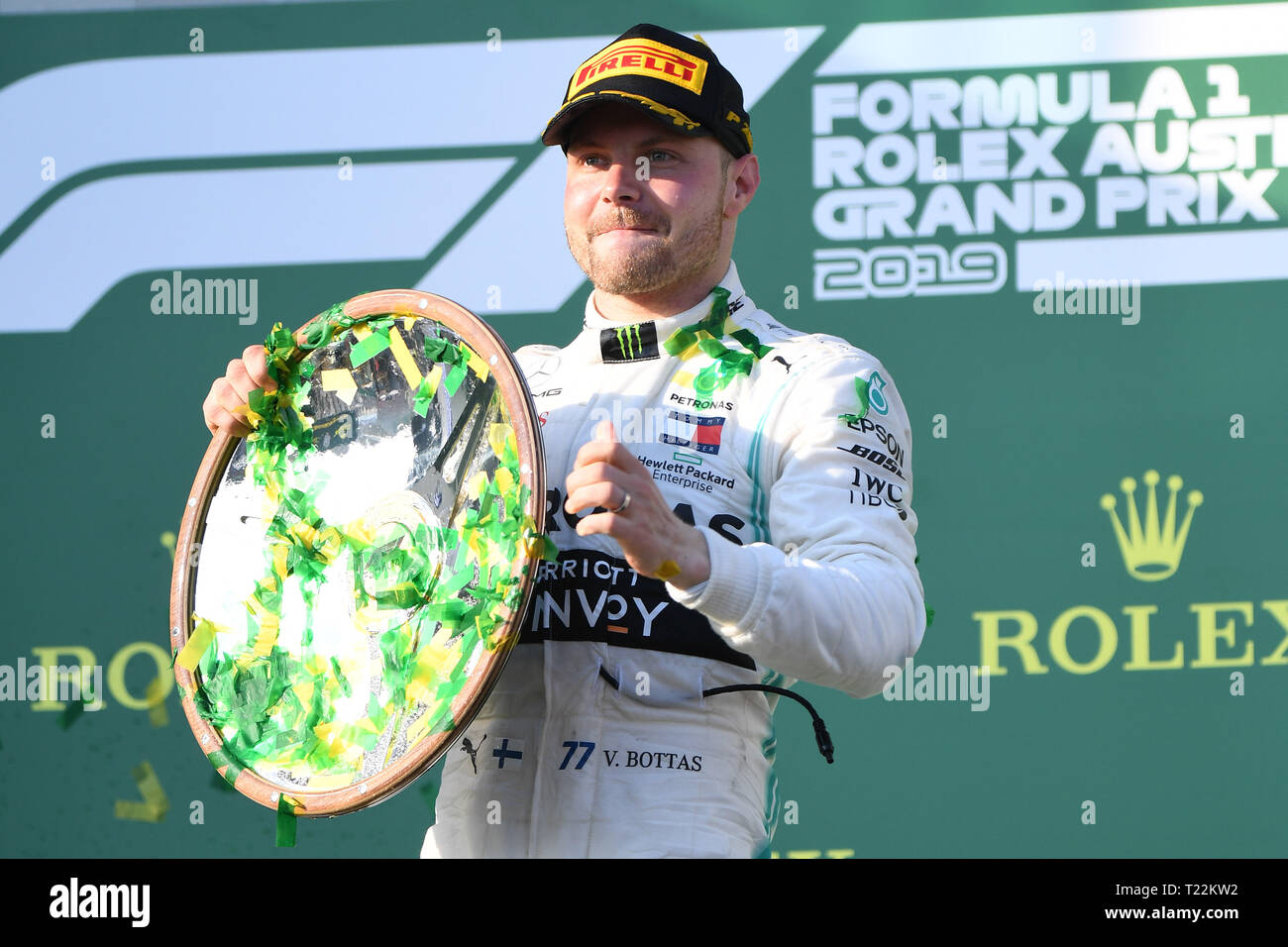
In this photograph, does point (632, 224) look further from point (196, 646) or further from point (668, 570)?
point (196, 646)

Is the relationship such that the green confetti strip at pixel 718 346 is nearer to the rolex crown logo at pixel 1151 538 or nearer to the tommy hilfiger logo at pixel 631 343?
the tommy hilfiger logo at pixel 631 343

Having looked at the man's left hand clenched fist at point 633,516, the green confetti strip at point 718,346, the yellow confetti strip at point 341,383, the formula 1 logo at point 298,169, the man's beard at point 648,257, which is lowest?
the man's left hand clenched fist at point 633,516

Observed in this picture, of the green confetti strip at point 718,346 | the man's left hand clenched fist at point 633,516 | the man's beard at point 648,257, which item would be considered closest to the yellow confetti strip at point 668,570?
the man's left hand clenched fist at point 633,516

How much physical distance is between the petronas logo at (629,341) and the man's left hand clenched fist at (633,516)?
1.60ft

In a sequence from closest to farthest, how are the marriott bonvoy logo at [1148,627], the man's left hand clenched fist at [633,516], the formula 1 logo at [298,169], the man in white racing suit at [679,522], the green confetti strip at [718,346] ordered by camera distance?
the man's left hand clenched fist at [633,516] → the man in white racing suit at [679,522] → the green confetti strip at [718,346] → the marriott bonvoy logo at [1148,627] → the formula 1 logo at [298,169]

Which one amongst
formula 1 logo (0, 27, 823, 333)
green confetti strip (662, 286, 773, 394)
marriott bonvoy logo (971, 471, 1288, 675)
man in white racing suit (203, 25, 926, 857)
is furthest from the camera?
formula 1 logo (0, 27, 823, 333)

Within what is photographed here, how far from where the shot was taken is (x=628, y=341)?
6.34ft

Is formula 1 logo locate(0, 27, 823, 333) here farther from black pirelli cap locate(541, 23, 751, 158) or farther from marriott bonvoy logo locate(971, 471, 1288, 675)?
black pirelli cap locate(541, 23, 751, 158)

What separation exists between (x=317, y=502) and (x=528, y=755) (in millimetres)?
441

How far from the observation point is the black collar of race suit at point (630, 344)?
1929mm

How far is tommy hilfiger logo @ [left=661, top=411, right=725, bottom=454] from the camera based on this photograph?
183cm

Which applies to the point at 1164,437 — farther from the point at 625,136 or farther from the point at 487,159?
the point at 625,136
